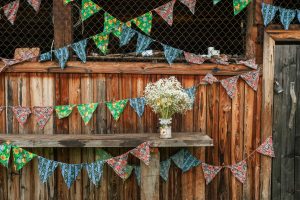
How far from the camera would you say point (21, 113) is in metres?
4.28

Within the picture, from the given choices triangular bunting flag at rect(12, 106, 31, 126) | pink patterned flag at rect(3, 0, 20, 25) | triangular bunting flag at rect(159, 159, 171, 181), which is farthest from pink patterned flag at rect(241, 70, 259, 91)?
pink patterned flag at rect(3, 0, 20, 25)

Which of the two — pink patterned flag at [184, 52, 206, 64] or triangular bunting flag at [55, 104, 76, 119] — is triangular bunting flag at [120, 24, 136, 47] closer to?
pink patterned flag at [184, 52, 206, 64]

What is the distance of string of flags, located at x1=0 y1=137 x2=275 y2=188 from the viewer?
3.98 metres

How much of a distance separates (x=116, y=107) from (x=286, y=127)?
6.38ft

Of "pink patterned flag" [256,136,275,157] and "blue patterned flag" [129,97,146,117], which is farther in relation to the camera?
"pink patterned flag" [256,136,275,157]

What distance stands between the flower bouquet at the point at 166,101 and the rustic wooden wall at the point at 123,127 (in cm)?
44

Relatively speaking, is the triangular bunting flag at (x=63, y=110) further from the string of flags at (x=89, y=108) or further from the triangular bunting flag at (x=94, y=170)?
the triangular bunting flag at (x=94, y=170)

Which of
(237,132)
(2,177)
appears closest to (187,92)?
(237,132)

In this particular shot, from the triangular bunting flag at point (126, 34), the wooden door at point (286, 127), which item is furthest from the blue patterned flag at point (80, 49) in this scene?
the wooden door at point (286, 127)

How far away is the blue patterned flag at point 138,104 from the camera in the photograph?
4.27 meters

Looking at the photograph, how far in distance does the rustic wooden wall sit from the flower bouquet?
44 cm

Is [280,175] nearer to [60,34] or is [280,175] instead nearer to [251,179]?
[251,179]

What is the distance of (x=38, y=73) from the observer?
432 centimetres

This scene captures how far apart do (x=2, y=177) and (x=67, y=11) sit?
198cm
